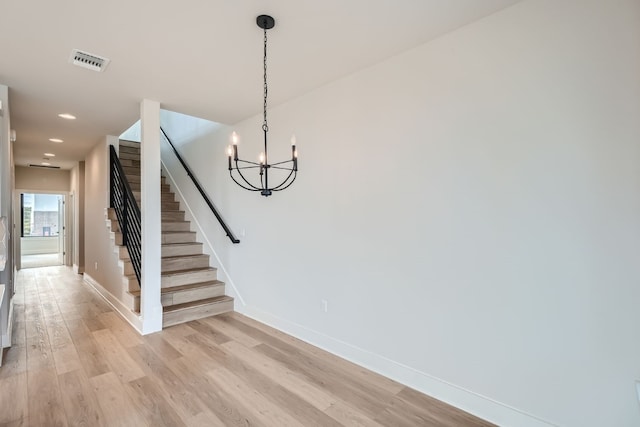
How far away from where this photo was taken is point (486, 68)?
1981 mm

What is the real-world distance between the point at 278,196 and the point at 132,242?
216 centimetres

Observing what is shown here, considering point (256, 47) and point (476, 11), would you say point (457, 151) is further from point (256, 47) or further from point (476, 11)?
point (256, 47)

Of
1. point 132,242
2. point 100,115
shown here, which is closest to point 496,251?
point 132,242

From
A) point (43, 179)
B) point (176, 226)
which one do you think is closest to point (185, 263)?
point (176, 226)

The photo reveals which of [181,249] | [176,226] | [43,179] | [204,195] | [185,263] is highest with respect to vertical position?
[43,179]

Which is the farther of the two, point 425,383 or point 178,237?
point 178,237

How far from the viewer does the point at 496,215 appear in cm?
193

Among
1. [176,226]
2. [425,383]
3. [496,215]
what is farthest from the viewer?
[176,226]

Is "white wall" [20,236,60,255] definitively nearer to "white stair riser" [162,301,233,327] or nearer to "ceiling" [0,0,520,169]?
"ceiling" [0,0,520,169]

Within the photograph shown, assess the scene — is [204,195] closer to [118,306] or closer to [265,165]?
[118,306]

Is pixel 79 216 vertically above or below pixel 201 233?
above

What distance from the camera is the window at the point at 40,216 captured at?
10.6 metres

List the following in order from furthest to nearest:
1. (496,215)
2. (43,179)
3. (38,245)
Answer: (38,245) → (43,179) → (496,215)

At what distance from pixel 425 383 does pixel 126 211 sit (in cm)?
415
